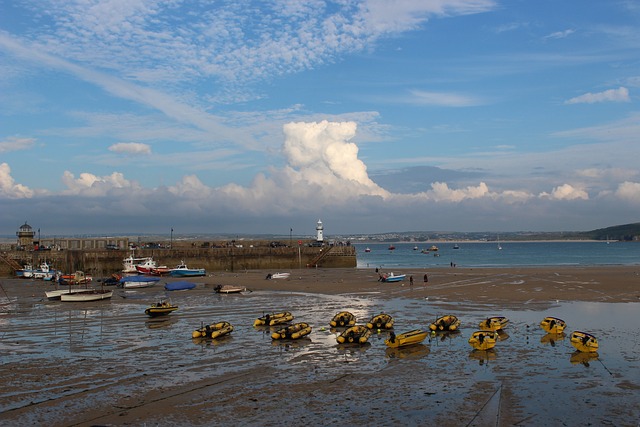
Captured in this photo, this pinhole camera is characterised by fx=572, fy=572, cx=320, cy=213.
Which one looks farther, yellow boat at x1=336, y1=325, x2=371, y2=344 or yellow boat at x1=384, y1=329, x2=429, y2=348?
yellow boat at x1=336, y1=325, x2=371, y2=344

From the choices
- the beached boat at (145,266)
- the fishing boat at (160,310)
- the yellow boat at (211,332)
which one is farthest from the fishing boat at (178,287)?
the yellow boat at (211,332)

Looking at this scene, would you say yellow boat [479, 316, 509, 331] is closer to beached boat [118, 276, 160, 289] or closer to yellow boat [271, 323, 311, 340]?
yellow boat [271, 323, 311, 340]

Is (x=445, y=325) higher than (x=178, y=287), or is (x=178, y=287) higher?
(x=445, y=325)

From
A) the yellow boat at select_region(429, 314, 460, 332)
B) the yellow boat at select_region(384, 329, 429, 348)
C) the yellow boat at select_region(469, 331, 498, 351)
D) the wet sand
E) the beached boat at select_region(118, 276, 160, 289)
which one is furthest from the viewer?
the beached boat at select_region(118, 276, 160, 289)

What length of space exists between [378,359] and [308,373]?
13.7 ft

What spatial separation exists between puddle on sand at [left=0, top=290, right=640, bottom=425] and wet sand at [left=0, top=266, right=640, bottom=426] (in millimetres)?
74

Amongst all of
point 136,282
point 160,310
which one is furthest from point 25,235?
point 160,310

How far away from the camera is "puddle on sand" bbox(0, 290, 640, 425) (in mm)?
19875

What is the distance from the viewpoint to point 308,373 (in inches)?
942

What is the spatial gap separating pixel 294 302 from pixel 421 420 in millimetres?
31483

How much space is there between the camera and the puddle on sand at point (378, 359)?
1988 centimetres

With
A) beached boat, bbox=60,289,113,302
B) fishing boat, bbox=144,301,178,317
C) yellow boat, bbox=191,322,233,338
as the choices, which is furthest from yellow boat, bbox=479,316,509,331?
beached boat, bbox=60,289,113,302

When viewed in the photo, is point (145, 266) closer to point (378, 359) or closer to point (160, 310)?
point (160, 310)

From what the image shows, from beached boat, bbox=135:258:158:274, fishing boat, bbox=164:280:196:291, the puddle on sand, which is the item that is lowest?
the puddle on sand
